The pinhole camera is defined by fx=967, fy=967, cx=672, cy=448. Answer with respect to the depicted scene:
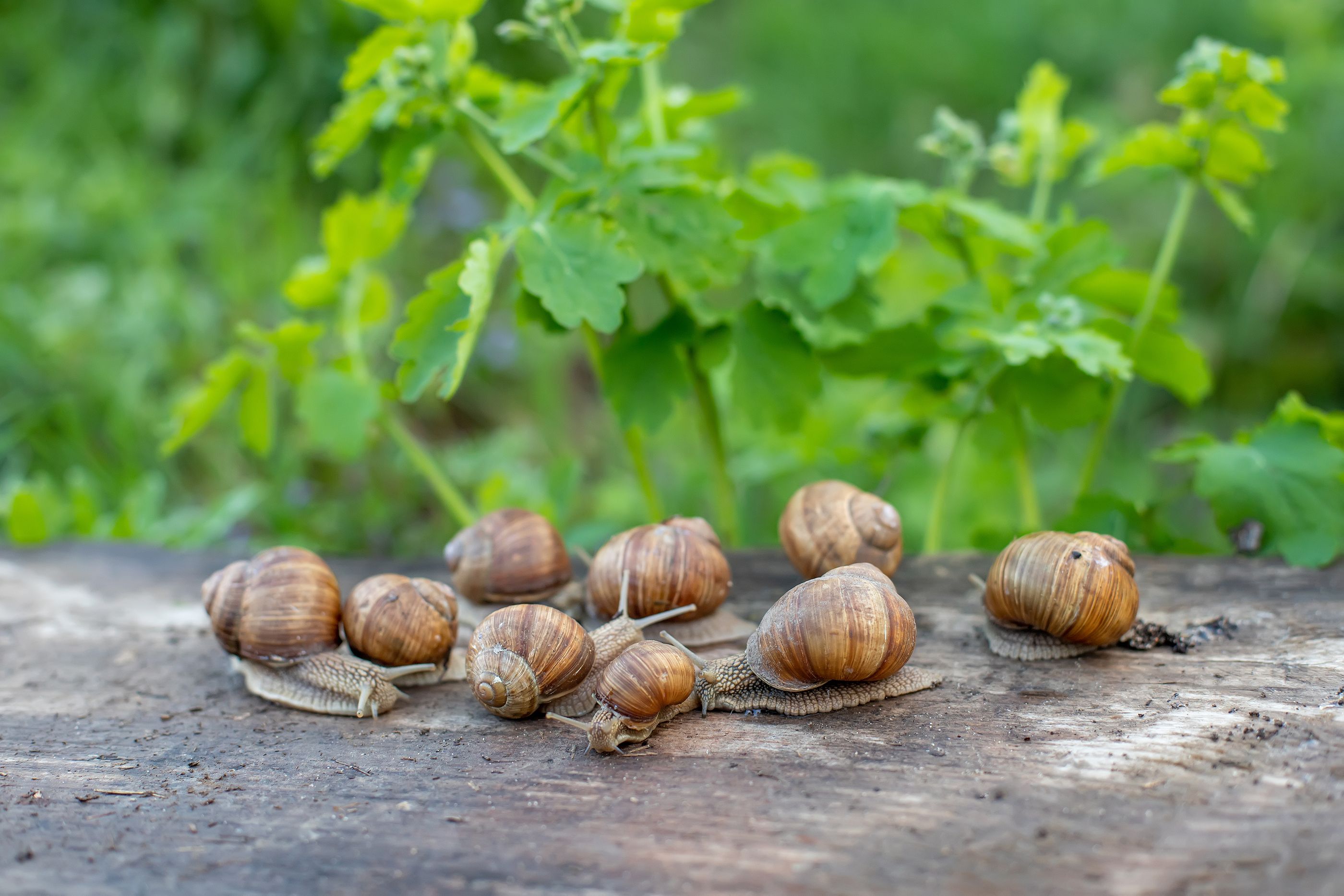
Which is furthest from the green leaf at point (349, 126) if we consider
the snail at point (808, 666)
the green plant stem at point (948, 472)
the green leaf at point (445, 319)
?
the green plant stem at point (948, 472)

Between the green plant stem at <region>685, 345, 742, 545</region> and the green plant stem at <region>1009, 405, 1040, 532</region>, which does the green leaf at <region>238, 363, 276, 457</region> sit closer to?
the green plant stem at <region>685, 345, 742, 545</region>

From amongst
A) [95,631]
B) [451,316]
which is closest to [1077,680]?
[451,316]

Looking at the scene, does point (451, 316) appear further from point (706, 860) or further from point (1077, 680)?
point (1077, 680)

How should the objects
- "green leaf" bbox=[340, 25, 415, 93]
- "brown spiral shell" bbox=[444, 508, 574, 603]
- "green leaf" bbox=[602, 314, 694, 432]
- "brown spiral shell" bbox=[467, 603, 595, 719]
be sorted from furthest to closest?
"green leaf" bbox=[602, 314, 694, 432] → "green leaf" bbox=[340, 25, 415, 93] → "brown spiral shell" bbox=[444, 508, 574, 603] → "brown spiral shell" bbox=[467, 603, 595, 719]

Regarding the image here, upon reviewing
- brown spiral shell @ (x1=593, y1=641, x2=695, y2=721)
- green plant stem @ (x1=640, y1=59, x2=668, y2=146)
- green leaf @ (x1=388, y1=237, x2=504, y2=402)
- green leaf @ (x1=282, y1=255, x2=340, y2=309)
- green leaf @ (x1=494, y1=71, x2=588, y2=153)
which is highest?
green plant stem @ (x1=640, y1=59, x2=668, y2=146)

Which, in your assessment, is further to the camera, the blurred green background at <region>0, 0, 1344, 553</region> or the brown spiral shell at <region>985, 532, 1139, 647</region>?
the blurred green background at <region>0, 0, 1344, 553</region>

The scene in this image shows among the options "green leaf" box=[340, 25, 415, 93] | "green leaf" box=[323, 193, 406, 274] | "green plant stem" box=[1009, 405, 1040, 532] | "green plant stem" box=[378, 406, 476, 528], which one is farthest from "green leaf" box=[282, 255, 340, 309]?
"green plant stem" box=[1009, 405, 1040, 532]
